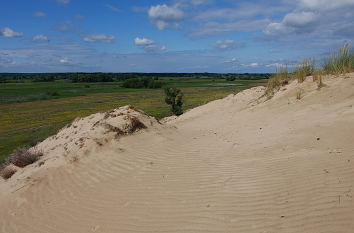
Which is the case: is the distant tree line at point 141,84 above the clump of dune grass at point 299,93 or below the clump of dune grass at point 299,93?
above

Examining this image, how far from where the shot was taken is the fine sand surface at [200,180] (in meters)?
4.06

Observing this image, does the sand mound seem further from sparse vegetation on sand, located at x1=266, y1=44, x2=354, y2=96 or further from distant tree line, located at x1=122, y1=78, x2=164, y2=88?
distant tree line, located at x1=122, y1=78, x2=164, y2=88

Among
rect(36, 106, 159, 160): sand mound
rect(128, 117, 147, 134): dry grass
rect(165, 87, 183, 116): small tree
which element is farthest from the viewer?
rect(165, 87, 183, 116): small tree

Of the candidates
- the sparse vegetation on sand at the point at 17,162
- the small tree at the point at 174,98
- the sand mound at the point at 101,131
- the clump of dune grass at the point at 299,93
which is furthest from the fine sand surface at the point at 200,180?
the small tree at the point at 174,98

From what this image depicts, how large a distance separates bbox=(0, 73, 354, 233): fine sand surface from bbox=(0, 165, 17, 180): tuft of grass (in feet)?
0.88

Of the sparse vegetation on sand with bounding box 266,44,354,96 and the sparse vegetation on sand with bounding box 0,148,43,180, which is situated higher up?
the sparse vegetation on sand with bounding box 266,44,354,96

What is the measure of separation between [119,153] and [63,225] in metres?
3.15

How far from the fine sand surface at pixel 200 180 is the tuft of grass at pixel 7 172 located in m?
0.27

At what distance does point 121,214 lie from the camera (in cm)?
488

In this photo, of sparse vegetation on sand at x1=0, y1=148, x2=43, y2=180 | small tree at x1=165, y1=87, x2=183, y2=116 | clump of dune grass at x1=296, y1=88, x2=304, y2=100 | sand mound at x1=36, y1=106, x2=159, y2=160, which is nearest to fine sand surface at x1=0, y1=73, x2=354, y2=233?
sand mound at x1=36, y1=106, x2=159, y2=160

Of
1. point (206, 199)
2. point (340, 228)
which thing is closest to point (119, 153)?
point (206, 199)

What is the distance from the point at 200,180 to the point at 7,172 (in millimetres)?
6048

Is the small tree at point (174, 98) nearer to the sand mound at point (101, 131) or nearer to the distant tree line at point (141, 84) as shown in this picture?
the sand mound at point (101, 131)

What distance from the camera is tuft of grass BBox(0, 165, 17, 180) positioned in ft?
26.6
